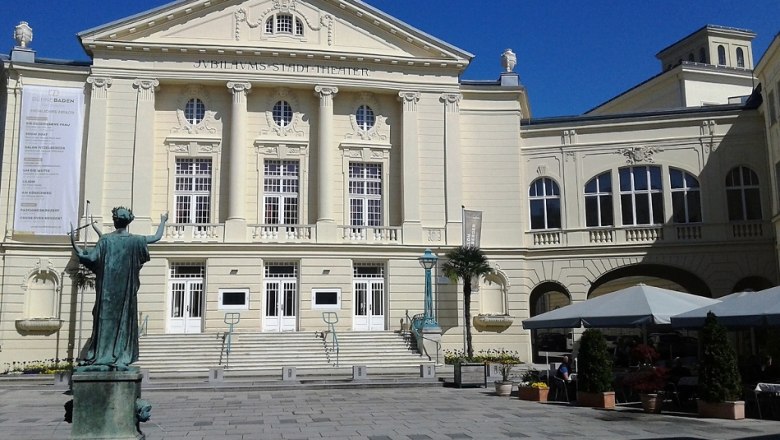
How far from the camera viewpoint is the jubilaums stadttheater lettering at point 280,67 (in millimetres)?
35125

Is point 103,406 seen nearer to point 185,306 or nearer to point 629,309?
point 629,309

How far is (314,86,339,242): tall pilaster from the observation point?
34.6 meters

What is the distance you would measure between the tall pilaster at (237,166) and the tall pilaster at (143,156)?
3.55 m

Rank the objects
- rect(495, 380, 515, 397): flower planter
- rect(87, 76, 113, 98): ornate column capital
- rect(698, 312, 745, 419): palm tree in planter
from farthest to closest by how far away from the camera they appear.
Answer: rect(87, 76, 113, 98): ornate column capital
rect(495, 380, 515, 397): flower planter
rect(698, 312, 745, 419): palm tree in planter

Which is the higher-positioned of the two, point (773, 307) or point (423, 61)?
point (423, 61)

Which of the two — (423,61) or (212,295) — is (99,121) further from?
(423,61)

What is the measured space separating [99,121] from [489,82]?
61.7ft

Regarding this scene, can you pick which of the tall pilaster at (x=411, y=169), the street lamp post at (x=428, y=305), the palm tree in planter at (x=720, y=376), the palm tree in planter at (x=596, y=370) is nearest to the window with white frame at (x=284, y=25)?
the tall pilaster at (x=411, y=169)

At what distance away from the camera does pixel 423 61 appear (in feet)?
120

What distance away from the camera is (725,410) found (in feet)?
55.3

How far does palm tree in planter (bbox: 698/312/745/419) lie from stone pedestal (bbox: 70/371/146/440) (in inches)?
498

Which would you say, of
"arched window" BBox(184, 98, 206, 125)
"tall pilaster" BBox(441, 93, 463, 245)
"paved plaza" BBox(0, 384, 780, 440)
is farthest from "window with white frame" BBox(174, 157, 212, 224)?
"paved plaza" BBox(0, 384, 780, 440)

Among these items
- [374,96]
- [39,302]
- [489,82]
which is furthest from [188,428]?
[489,82]

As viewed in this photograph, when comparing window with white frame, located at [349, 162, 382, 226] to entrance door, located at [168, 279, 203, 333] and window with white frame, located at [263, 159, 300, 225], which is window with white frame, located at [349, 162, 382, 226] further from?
entrance door, located at [168, 279, 203, 333]
